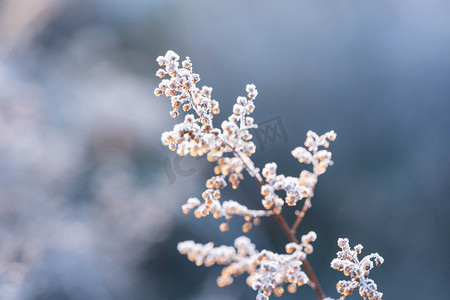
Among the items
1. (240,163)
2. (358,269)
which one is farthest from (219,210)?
(358,269)

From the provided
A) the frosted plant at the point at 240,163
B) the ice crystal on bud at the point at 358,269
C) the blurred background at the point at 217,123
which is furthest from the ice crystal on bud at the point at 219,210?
the blurred background at the point at 217,123

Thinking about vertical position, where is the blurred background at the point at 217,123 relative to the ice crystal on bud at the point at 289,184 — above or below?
above

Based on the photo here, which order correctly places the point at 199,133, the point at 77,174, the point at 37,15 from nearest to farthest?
the point at 199,133 → the point at 77,174 → the point at 37,15

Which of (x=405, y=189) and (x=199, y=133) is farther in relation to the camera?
(x=405, y=189)

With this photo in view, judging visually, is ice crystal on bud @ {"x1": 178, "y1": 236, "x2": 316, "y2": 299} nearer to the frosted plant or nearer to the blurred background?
the frosted plant

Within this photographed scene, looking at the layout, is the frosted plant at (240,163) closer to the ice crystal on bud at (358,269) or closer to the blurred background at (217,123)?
the ice crystal on bud at (358,269)

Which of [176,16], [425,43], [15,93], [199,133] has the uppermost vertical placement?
[176,16]

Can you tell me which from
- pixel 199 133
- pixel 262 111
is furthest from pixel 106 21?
pixel 199 133

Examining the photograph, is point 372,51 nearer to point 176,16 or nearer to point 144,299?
point 176,16

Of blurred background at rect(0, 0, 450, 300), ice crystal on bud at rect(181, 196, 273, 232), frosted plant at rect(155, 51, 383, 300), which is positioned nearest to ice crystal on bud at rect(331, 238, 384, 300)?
frosted plant at rect(155, 51, 383, 300)
